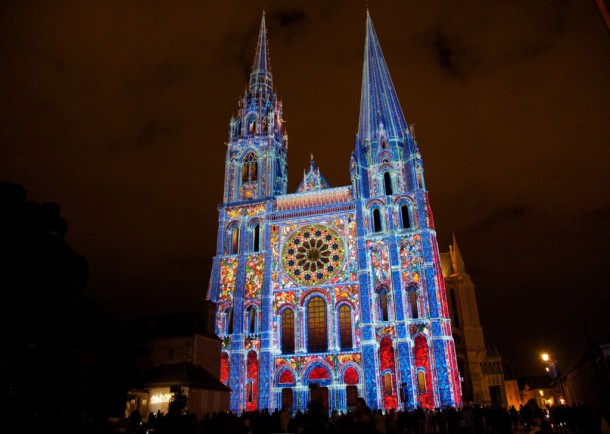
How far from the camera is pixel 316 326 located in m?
33.9

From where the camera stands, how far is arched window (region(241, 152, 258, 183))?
40.7 metres

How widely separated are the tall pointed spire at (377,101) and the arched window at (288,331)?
16.2 meters

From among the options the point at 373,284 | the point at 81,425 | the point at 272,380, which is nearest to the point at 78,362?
the point at 81,425

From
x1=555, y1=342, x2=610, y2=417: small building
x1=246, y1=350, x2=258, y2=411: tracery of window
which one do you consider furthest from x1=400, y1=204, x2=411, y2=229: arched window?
x1=246, y1=350, x2=258, y2=411: tracery of window

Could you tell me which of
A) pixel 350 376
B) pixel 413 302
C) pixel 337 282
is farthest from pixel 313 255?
pixel 350 376

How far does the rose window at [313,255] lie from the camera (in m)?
35.2

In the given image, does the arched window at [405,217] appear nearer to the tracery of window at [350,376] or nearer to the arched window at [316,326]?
the arched window at [316,326]

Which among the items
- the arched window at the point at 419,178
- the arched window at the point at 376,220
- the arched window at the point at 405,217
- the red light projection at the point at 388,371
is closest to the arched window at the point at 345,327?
the red light projection at the point at 388,371

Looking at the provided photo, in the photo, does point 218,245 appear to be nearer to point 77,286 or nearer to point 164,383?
point 164,383

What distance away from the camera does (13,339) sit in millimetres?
9945

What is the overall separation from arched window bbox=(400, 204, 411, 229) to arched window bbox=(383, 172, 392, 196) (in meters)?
1.71

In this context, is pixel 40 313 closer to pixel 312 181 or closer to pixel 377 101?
pixel 312 181

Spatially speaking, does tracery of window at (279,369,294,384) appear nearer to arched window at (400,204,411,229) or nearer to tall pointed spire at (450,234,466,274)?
arched window at (400,204,411,229)

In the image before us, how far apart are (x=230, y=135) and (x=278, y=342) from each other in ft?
66.4
